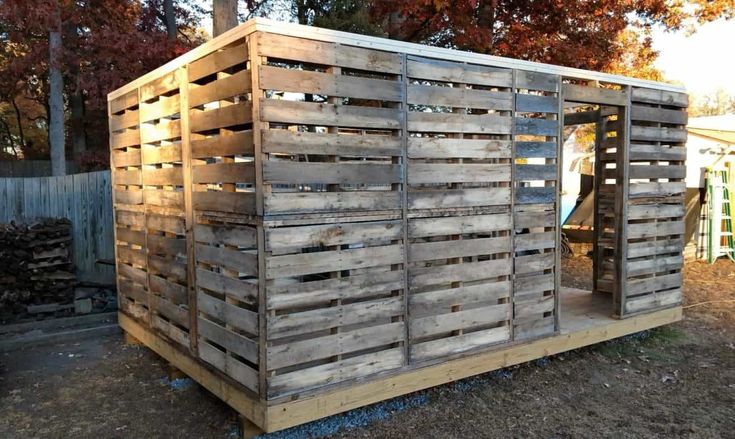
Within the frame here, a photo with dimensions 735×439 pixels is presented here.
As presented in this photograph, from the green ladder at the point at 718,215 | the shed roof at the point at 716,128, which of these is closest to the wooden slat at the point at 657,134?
the green ladder at the point at 718,215

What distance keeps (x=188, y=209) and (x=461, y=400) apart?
257 cm

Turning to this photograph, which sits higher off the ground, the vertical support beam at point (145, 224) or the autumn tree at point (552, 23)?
the autumn tree at point (552, 23)

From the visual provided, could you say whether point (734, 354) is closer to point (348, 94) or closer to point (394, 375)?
point (394, 375)

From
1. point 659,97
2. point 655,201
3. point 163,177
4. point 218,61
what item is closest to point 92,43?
point 163,177

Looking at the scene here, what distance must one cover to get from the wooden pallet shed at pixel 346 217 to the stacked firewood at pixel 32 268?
2.15m

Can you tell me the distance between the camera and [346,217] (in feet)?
11.4

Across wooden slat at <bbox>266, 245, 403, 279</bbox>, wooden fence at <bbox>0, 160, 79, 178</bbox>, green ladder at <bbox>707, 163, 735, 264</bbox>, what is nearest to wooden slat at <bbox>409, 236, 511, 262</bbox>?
wooden slat at <bbox>266, 245, 403, 279</bbox>

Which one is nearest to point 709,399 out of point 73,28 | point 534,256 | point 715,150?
point 534,256

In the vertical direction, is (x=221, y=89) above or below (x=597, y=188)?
above

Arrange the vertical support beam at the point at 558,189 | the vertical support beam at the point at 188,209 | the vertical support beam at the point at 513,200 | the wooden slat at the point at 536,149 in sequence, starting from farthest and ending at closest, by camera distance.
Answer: the vertical support beam at the point at 558,189 < the wooden slat at the point at 536,149 < the vertical support beam at the point at 513,200 < the vertical support beam at the point at 188,209

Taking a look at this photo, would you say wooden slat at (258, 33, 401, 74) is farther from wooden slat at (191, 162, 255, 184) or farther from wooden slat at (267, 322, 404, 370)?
wooden slat at (267, 322, 404, 370)

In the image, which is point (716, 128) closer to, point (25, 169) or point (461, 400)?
point (461, 400)

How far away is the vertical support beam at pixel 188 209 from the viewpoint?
13.0ft

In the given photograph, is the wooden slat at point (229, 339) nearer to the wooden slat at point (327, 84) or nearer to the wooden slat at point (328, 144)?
the wooden slat at point (328, 144)
